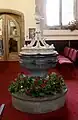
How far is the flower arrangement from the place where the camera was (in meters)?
3.52

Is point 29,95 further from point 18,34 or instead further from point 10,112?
point 18,34

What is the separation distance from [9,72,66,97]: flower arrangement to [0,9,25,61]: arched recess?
4.05 metres

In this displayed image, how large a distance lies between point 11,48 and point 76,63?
250 cm

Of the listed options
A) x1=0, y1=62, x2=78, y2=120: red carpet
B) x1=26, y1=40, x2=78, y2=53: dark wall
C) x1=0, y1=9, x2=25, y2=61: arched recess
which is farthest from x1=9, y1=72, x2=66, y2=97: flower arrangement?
x1=0, y1=9, x2=25, y2=61: arched recess

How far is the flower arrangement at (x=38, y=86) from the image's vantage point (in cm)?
352

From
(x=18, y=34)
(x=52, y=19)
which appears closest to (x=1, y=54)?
(x=18, y=34)

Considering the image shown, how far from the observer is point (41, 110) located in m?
3.40

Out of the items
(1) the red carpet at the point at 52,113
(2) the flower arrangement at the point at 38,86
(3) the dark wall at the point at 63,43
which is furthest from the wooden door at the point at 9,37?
(2) the flower arrangement at the point at 38,86

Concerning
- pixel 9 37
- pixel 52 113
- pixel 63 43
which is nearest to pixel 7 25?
pixel 9 37

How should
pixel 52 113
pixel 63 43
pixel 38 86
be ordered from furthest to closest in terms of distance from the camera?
pixel 63 43 < pixel 38 86 < pixel 52 113

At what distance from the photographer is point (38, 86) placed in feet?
11.6

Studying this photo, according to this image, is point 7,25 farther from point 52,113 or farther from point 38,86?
point 52,113

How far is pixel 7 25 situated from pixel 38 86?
4546 millimetres

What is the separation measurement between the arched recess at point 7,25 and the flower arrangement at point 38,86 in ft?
13.3
